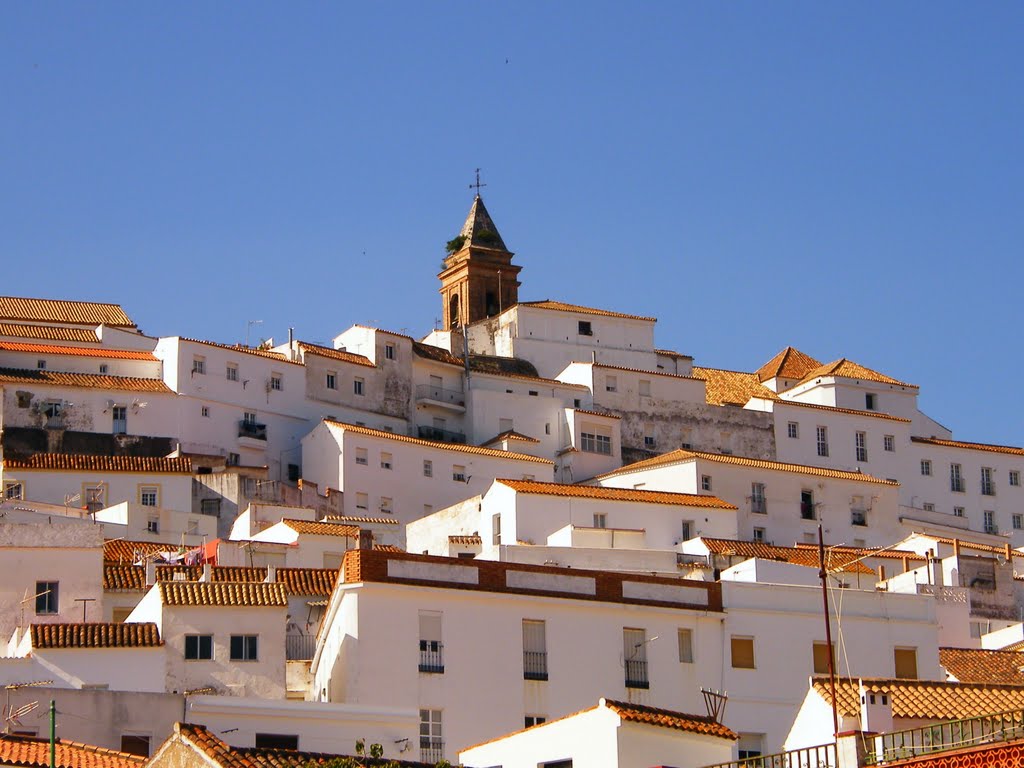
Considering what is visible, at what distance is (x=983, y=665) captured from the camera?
161 ft

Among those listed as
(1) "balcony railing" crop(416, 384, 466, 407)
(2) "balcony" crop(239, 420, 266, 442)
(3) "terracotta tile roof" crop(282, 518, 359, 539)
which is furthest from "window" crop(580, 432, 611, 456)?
(3) "terracotta tile roof" crop(282, 518, 359, 539)

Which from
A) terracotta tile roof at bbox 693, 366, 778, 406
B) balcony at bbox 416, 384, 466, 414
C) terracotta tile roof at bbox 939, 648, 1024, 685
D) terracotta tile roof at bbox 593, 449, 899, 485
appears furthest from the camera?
terracotta tile roof at bbox 693, 366, 778, 406

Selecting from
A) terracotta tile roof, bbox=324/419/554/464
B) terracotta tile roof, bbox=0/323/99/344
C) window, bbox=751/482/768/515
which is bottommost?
window, bbox=751/482/768/515

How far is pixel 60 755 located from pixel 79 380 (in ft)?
145

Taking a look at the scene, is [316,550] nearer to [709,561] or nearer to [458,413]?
[709,561]

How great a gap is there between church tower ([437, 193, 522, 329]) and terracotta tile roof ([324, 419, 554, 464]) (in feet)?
82.6

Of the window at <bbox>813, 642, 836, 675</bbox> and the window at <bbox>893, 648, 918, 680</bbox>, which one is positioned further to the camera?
the window at <bbox>893, 648, 918, 680</bbox>

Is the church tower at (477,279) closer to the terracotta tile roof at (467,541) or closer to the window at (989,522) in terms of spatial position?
the window at (989,522)

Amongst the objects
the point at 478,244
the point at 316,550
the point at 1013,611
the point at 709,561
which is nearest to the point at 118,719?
the point at 316,550

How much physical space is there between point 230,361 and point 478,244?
32751 mm

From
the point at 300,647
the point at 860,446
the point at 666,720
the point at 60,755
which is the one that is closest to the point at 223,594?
the point at 300,647

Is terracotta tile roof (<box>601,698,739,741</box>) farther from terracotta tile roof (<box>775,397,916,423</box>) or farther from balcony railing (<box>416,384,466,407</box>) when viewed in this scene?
terracotta tile roof (<box>775,397,916,423</box>)

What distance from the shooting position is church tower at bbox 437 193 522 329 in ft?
340

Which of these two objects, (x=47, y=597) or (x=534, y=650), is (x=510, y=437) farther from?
(x=534, y=650)
